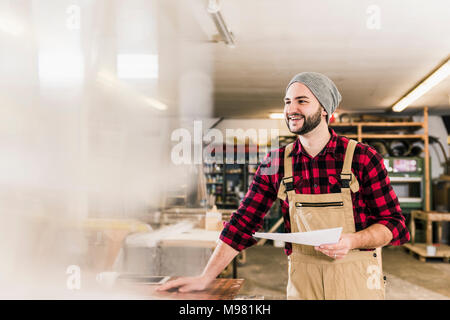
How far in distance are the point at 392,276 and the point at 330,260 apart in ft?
13.7

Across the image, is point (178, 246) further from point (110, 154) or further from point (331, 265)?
point (331, 265)

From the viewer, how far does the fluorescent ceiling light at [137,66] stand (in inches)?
158

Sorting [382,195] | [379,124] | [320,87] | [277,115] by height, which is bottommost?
[382,195]


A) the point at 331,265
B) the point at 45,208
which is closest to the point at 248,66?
the point at 45,208

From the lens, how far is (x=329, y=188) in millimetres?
1463

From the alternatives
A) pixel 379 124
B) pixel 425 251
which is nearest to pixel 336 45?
pixel 379 124

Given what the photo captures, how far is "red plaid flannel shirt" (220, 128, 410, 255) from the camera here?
1.39 metres

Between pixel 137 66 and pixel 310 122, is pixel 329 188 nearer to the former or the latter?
Answer: pixel 310 122

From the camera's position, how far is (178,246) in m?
3.55

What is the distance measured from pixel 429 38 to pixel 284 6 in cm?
159

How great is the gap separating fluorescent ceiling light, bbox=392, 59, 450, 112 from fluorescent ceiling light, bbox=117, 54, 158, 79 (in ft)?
10.8

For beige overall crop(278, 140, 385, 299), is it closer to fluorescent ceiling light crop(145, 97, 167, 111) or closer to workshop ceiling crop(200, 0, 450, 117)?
workshop ceiling crop(200, 0, 450, 117)

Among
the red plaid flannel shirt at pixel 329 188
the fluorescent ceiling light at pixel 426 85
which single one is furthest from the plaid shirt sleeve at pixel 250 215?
the fluorescent ceiling light at pixel 426 85

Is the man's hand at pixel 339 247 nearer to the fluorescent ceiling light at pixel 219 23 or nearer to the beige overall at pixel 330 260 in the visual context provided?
the beige overall at pixel 330 260
